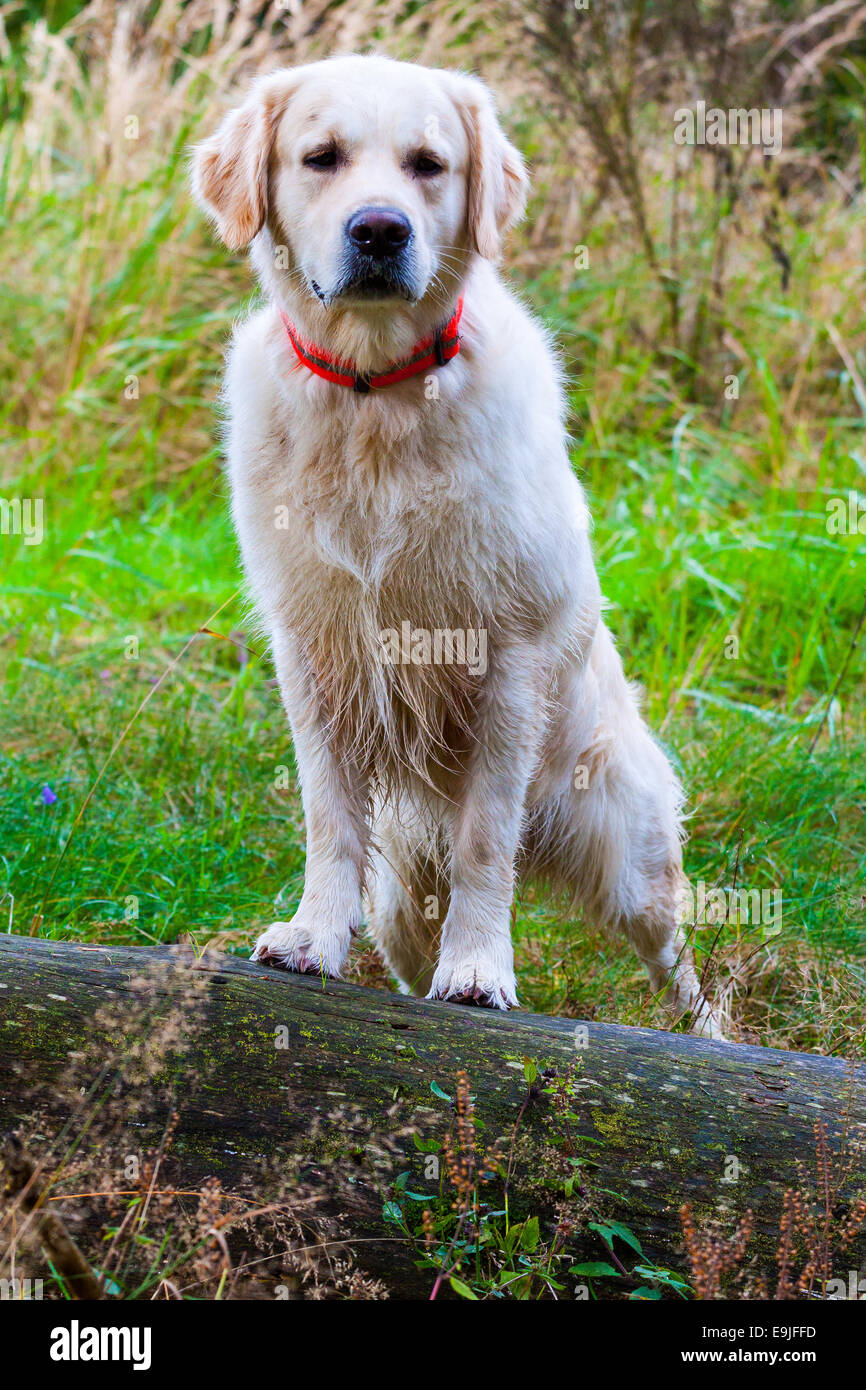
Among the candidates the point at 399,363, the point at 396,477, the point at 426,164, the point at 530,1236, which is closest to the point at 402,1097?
the point at 530,1236

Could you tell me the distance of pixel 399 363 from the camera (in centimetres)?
242

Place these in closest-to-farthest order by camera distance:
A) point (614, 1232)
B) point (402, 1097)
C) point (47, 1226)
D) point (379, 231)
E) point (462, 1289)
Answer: point (47, 1226)
point (462, 1289)
point (614, 1232)
point (402, 1097)
point (379, 231)

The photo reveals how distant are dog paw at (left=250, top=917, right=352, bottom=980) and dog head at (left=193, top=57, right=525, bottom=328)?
116 cm

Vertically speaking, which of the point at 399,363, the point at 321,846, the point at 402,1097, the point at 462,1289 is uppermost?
the point at 399,363

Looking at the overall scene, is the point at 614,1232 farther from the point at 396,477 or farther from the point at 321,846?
the point at 396,477

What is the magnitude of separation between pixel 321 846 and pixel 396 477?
74 cm

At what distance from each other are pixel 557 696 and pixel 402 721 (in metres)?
0.42

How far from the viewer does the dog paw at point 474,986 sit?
2.35 m

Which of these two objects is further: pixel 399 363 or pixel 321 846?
pixel 321 846

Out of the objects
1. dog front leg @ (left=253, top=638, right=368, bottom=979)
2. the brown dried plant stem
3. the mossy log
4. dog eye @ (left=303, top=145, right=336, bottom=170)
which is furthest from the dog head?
the brown dried plant stem

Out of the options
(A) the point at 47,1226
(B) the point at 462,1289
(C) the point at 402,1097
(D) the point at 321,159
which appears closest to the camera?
(A) the point at 47,1226

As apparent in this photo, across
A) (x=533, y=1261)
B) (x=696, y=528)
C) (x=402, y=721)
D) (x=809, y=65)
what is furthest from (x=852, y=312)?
(x=533, y=1261)

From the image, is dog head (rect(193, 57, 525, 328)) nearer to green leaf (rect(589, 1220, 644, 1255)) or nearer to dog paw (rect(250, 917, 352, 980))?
dog paw (rect(250, 917, 352, 980))

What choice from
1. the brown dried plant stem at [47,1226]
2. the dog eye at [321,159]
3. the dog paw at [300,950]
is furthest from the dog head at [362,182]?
the brown dried plant stem at [47,1226]
